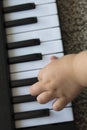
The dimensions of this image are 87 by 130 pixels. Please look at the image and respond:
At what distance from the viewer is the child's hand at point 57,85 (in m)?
0.69

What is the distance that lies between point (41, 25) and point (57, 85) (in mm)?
148

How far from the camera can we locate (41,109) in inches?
28.5

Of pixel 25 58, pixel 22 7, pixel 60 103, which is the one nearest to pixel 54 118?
pixel 60 103

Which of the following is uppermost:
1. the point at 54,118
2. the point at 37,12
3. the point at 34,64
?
the point at 37,12

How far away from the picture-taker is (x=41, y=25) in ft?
2.52

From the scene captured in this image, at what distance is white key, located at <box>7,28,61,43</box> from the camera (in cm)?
75

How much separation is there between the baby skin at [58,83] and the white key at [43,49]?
1.3 inches

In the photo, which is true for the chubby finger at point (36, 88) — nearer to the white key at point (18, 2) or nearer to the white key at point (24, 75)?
the white key at point (24, 75)

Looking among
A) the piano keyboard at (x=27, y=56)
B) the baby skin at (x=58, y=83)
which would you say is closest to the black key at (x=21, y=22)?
the piano keyboard at (x=27, y=56)

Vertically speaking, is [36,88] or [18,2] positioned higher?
[18,2]

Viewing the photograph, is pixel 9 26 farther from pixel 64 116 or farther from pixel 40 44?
pixel 64 116

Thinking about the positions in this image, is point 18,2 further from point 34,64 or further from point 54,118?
point 54,118

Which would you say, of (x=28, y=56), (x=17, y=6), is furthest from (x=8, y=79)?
(x=17, y=6)

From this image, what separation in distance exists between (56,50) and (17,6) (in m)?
0.14
